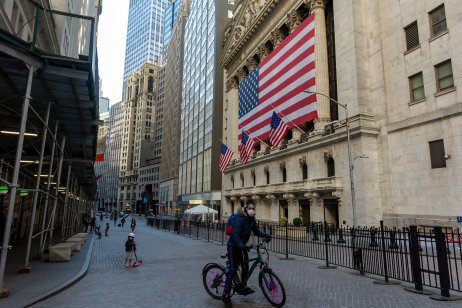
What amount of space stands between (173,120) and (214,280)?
120 meters

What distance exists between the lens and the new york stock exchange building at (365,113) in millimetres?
24266

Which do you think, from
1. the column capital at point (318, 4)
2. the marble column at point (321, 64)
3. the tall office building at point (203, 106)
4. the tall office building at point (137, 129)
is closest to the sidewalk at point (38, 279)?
the marble column at point (321, 64)

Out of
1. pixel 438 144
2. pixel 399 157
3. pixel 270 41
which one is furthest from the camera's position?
pixel 270 41

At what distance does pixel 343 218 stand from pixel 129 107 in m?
167

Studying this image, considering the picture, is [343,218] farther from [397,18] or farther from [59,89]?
[59,89]

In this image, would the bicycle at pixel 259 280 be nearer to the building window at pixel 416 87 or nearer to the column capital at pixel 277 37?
the building window at pixel 416 87

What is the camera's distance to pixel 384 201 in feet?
93.9

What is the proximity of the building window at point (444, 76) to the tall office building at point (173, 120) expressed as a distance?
90.7m

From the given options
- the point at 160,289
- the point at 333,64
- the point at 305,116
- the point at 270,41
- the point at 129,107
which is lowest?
the point at 160,289

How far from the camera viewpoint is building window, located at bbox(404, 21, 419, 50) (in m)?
27.2

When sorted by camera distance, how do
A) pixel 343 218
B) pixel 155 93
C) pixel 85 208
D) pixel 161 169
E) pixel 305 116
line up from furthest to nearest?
pixel 155 93, pixel 161 169, pixel 85 208, pixel 305 116, pixel 343 218

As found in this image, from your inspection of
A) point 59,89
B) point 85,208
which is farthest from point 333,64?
point 85,208

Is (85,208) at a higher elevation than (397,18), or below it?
below

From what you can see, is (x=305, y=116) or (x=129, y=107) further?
(x=129, y=107)
